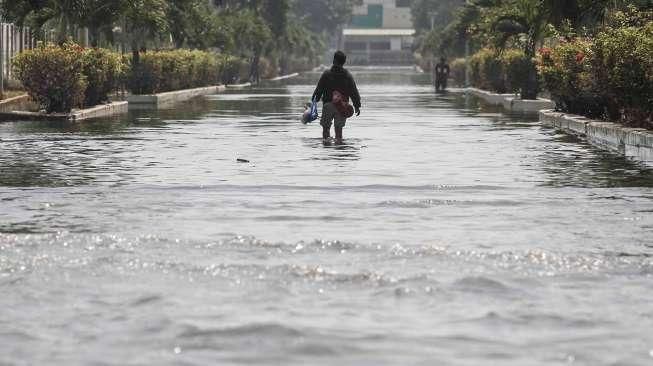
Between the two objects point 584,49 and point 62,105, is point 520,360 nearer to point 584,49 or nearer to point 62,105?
point 584,49

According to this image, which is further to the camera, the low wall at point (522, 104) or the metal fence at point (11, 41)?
the metal fence at point (11, 41)

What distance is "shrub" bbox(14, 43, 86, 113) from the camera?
3581 centimetres

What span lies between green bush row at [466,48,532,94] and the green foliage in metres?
11.6

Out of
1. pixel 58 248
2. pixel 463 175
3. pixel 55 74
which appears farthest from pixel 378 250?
pixel 55 74

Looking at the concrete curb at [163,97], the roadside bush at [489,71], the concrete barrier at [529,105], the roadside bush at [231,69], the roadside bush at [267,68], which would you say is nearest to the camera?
the concrete barrier at [529,105]

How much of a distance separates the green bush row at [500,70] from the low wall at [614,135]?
16979mm

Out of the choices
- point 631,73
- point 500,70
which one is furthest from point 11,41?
point 631,73

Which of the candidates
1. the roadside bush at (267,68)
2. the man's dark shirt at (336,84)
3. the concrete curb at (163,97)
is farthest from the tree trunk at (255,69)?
the man's dark shirt at (336,84)

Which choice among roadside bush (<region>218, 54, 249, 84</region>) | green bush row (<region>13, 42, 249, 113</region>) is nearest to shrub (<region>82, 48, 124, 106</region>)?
green bush row (<region>13, 42, 249, 113</region>)

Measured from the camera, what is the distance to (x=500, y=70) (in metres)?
58.5

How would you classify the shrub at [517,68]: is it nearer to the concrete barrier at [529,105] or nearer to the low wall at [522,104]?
the low wall at [522,104]

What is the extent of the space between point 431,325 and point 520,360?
1032mm

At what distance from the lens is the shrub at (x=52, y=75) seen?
117 feet

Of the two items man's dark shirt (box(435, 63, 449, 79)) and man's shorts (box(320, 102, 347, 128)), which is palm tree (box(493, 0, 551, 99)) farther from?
man's shorts (box(320, 102, 347, 128))
